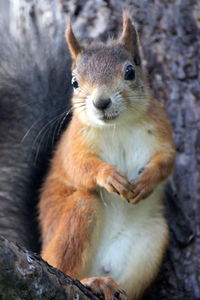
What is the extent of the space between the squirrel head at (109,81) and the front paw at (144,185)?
18 centimetres

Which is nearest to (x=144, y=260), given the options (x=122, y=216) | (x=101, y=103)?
(x=122, y=216)

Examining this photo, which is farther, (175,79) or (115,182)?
(175,79)

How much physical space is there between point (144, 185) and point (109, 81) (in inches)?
13.4

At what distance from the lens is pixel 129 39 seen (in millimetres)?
2256

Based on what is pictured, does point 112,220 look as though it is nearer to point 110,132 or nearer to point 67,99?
point 110,132

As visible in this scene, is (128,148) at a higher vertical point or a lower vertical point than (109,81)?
lower

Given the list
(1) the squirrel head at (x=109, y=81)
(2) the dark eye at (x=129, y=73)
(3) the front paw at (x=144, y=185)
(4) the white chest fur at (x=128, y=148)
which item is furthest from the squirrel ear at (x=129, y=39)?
(3) the front paw at (x=144, y=185)

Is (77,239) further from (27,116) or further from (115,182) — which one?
(27,116)

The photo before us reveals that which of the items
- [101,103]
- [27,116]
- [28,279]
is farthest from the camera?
[27,116]

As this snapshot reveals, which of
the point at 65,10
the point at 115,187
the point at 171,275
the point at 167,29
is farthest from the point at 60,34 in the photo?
the point at 171,275

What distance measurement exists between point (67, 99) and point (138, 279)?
29.6 inches

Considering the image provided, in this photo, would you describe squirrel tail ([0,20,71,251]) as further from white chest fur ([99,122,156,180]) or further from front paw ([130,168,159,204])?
front paw ([130,168,159,204])

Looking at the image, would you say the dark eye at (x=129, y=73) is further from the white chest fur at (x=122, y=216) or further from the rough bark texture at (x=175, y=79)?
the rough bark texture at (x=175, y=79)

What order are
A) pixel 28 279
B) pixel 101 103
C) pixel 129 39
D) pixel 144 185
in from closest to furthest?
pixel 28 279, pixel 101 103, pixel 144 185, pixel 129 39
